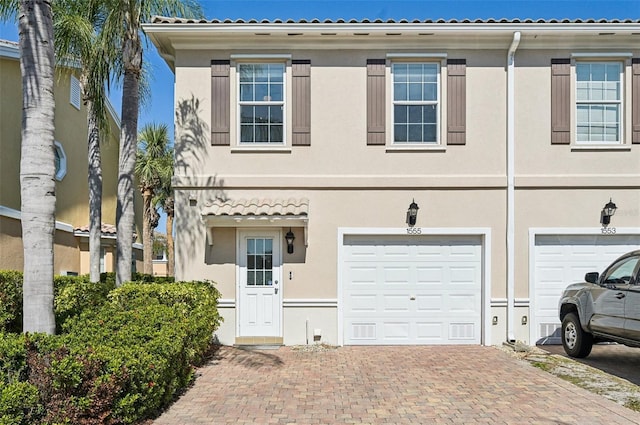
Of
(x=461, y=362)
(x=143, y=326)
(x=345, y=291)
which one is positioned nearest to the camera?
(x=143, y=326)

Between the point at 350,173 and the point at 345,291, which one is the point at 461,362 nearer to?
the point at 345,291

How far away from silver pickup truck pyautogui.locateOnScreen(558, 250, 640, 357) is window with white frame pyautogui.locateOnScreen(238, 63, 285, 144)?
6426mm

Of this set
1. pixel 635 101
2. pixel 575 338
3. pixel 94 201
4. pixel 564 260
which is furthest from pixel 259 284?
pixel 635 101

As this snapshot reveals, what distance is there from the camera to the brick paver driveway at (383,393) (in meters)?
5.35

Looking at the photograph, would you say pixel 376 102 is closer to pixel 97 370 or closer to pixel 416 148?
pixel 416 148

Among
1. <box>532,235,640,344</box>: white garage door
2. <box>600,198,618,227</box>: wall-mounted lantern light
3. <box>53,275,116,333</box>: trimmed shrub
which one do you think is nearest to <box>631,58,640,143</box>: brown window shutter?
<box>600,198,618,227</box>: wall-mounted lantern light

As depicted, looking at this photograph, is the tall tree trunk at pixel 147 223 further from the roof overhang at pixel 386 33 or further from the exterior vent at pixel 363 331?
the exterior vent at pixel 363 331

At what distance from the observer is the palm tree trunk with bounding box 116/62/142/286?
8.77 m

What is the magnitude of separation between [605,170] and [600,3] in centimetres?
370

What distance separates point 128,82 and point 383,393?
7.57 metres

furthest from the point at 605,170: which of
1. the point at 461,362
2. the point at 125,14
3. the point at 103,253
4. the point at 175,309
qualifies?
the point at 103,253

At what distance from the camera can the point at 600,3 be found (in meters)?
9.66

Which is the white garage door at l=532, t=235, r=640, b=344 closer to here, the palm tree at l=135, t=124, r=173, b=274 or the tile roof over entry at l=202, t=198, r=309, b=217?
the tile roof over entry at l=202, t=198, r=309, b=217

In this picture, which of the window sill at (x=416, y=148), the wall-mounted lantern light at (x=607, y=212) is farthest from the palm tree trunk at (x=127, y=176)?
the wall-mounted lantern light at (x=607, y=212)
